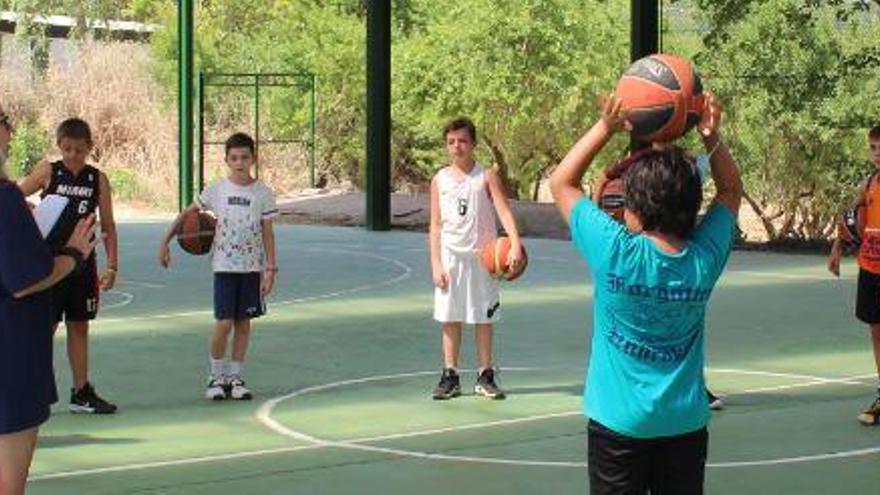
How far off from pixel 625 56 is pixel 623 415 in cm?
2543

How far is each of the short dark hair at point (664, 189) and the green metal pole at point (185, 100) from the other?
2546 centimetres

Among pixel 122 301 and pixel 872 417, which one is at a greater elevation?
pixel 872 417

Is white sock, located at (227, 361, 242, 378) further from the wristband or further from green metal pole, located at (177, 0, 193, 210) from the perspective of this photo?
green metal pole, located at (177, 0, 193, 210)

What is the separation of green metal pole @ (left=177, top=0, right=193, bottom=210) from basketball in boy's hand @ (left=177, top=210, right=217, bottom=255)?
19587 millimetres

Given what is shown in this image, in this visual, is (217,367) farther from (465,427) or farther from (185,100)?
(185,100)

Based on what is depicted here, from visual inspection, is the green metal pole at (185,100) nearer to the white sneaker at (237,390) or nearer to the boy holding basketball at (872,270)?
the white sneaker at (237,390)

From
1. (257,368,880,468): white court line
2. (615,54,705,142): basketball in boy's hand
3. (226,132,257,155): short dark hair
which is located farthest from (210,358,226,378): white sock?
(615,54,705,142): basketball in boy's hand

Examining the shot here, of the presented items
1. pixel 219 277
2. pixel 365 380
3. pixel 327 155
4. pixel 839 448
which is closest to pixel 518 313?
pixel 365 380

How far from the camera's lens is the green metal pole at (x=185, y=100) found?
30312 millimetres

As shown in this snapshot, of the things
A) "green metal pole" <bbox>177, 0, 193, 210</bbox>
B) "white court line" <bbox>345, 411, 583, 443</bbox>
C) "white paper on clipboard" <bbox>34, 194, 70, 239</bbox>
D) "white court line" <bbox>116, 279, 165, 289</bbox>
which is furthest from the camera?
"green metal pole" <bbox>177, 0, 193, 210</bbox>

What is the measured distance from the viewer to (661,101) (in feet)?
18.9

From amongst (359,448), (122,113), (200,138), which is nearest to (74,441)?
(359,448)

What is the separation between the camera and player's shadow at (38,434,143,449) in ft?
30.6

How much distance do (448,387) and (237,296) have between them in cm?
136
